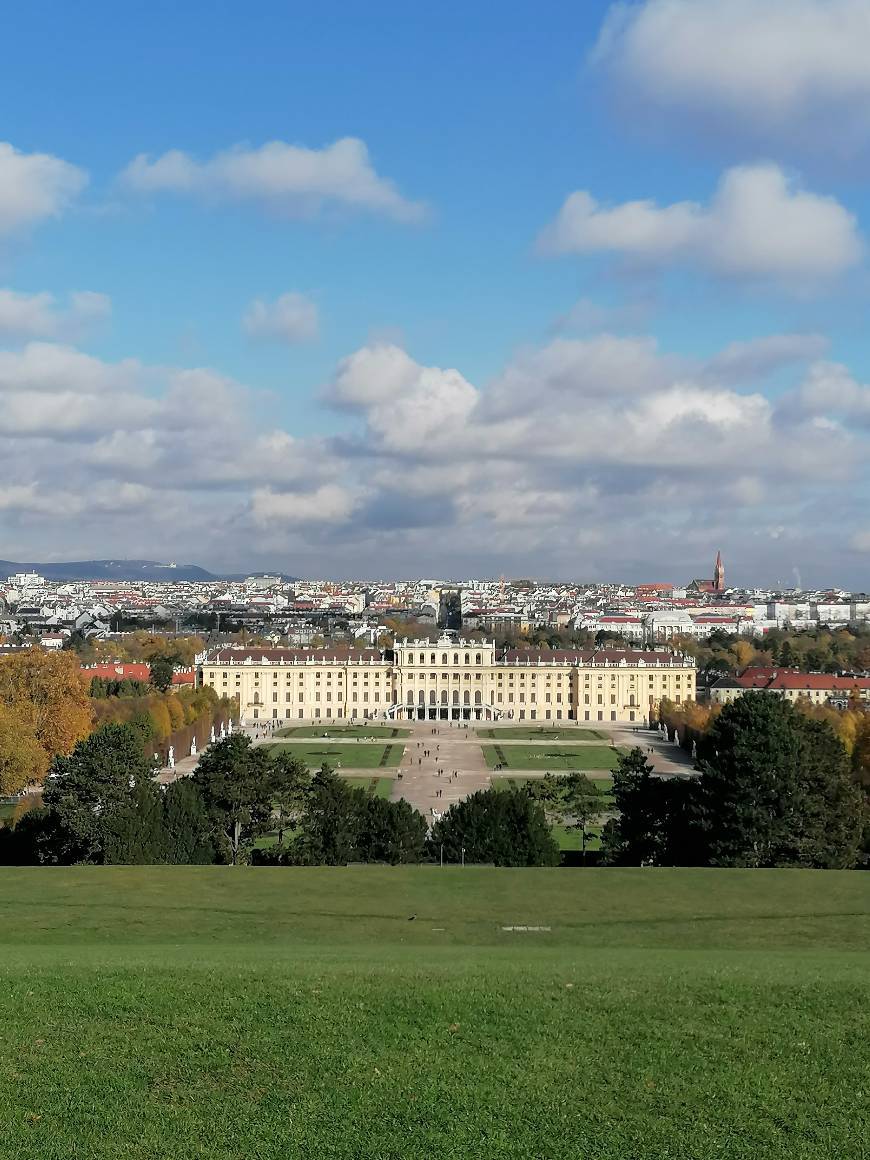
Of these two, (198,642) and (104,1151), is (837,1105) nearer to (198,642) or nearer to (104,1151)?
(104,1151)

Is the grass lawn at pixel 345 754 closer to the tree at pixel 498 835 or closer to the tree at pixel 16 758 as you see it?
the tree at pixel 16 758

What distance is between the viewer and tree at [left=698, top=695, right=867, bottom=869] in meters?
27.3

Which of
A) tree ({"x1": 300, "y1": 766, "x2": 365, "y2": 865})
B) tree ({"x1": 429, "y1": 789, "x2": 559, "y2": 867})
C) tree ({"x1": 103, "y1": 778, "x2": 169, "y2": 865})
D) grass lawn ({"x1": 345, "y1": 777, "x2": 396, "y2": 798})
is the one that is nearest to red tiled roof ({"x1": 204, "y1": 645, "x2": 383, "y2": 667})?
grass lawn ({"x1": 345, "y1": 777, "x2": 396, "y2": 798})

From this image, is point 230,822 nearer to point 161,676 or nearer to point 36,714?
point 36,714

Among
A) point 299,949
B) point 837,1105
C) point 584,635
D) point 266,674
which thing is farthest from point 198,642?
point 837,1105

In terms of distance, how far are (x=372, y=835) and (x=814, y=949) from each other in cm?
1476

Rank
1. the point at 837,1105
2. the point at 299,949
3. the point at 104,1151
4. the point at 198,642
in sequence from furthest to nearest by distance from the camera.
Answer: the point at 198,642
the point at 299,949
the point at 837,1105
the point at 104,1151

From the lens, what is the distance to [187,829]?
1139 inches

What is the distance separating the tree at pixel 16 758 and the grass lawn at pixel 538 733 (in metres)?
40.4

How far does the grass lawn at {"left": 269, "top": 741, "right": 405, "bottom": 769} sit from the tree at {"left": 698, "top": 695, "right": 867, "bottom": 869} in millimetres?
33454

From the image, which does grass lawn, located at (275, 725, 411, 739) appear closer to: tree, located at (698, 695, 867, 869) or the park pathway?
the park pathway

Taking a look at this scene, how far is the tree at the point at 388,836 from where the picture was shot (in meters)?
29.2

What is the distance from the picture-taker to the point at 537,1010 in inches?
414

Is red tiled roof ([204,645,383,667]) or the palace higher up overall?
red tiled roof ([204,645,383,667])
